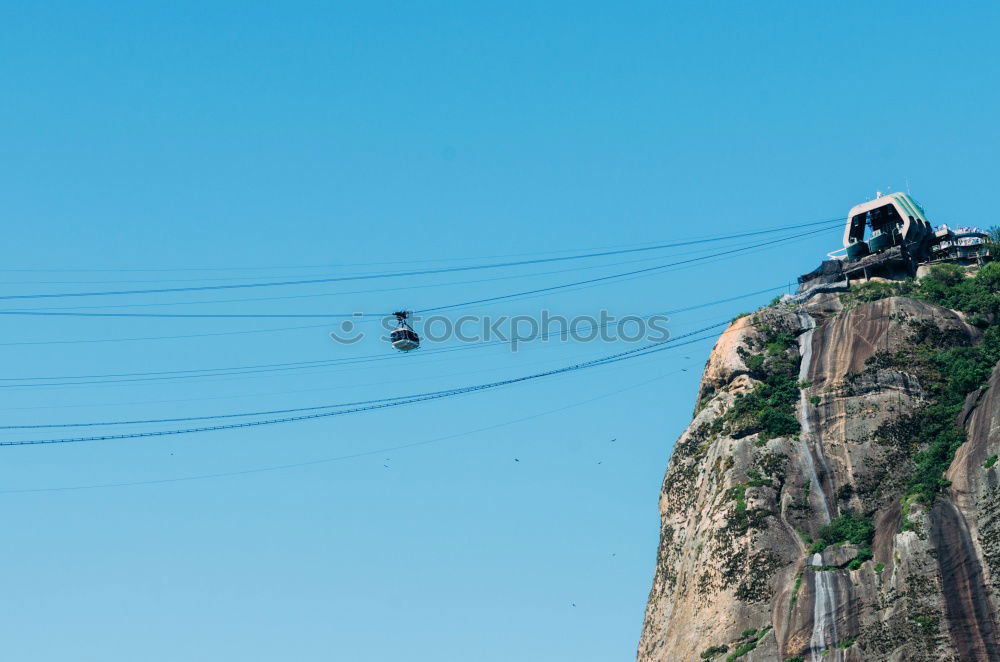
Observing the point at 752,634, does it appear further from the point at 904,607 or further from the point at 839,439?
the point at 839,439

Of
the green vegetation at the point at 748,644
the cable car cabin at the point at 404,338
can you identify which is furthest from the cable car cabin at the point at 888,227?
the cable car cabin at the point at 404,338

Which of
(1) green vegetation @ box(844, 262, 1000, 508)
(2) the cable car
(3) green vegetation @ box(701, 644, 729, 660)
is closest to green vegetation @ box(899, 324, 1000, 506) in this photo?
(1) green vegetation @ box(844, 262, 1000, 508)

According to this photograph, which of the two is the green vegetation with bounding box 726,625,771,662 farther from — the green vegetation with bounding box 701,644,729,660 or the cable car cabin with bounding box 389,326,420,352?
the cable car cabin with bounding box 389,326,420,352

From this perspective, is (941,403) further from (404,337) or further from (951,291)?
(404,337)

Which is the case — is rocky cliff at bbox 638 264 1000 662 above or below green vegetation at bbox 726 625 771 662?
above

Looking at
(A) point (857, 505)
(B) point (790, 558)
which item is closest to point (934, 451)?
(A) point (857, 505)
